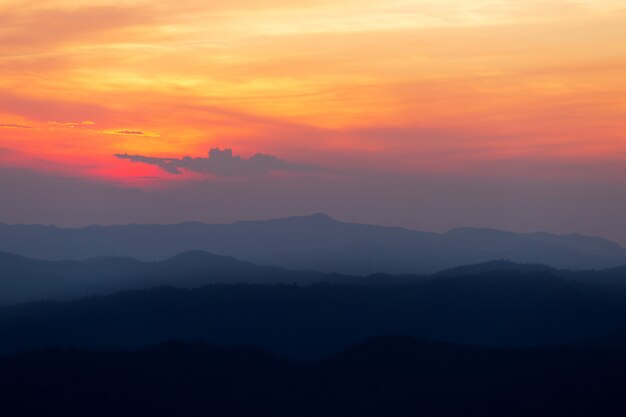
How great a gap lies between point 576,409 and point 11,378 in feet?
369

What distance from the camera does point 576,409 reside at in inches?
6580

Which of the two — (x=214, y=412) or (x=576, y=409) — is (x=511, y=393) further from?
(x=214, y=412)

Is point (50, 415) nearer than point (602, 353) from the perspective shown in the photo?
Yes

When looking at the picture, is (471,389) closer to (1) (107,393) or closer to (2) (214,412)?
(2) (214,412)

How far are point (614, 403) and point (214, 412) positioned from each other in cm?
7718

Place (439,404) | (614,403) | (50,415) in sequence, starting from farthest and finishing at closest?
(439,404), (50,415), (614,403)

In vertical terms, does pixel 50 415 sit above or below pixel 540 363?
below

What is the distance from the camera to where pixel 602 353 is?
644ft

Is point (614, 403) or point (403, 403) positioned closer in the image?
point (614, 403)

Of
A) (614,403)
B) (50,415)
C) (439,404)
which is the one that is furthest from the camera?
(439,404)

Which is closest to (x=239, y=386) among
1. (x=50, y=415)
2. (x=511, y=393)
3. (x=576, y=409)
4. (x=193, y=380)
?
(x=193, y=380)

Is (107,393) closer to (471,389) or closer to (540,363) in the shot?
(471,389)

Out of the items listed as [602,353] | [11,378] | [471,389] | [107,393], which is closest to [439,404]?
[471,389]

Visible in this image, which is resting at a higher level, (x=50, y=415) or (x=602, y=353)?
(x=602, y=353)
